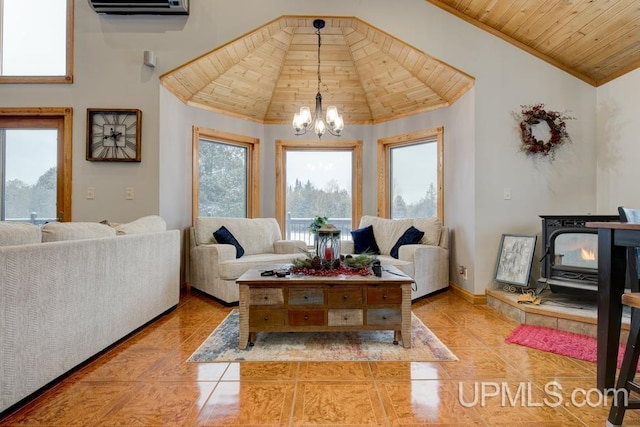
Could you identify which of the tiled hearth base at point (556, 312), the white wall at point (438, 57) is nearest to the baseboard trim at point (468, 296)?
the white wall at point (438, 57)

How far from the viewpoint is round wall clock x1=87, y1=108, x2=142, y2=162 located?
141 inches

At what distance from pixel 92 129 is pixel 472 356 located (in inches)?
167

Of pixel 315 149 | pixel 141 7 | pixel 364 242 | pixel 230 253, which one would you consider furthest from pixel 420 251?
pixel 141 7

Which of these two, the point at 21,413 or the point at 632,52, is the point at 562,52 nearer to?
the point at 632,52

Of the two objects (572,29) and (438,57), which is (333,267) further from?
(572,29)

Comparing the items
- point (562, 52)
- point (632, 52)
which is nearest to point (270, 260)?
point (562, 52)

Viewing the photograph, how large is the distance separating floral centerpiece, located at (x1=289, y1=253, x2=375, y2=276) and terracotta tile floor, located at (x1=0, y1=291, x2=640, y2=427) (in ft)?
2.18

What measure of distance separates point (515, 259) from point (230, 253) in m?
3.02

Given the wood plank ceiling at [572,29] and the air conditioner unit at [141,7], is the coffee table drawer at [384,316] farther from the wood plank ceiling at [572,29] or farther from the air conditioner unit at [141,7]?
the air conditioner unit at [141,7]

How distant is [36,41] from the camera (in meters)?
3.69

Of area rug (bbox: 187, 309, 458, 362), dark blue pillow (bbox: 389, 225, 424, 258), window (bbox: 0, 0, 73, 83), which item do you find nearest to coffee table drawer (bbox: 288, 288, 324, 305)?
area rug (bbox: 187, 309, 458, 362)

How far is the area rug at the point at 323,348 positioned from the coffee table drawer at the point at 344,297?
13.4 inches

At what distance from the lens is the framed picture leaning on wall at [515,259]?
330 cm

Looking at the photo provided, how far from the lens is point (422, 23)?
3.63 m
